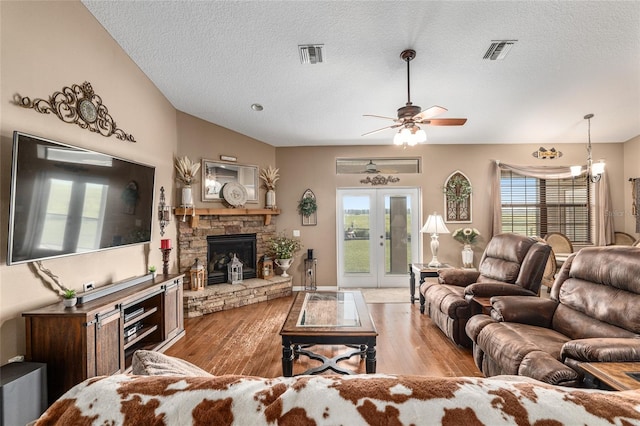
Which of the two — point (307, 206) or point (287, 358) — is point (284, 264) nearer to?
point (307, 206)

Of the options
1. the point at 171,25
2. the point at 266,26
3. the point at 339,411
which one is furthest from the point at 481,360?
the point at 171,25

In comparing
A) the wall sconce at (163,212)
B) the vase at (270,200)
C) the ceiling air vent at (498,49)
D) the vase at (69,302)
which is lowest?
the vase at (69,302)

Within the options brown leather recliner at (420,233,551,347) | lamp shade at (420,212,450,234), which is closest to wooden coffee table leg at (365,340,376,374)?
brown leather recliner at (420,233,551,347)

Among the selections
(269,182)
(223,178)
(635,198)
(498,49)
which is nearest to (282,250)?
(269,182)

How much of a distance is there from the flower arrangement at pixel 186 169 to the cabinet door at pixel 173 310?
5.21 ft

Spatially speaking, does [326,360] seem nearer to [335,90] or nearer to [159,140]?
[335,90]

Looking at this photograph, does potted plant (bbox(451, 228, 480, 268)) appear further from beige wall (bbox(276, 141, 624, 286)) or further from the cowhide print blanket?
the cowhide print blanket

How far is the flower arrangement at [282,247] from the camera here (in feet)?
17.4

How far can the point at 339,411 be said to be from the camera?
2.22 ft

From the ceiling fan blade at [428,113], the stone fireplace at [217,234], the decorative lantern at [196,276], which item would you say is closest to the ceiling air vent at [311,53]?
the ceiling fan blade at [428,113]

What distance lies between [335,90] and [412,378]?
12.0ft

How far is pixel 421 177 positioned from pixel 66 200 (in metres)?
5.09

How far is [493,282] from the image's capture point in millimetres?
3256

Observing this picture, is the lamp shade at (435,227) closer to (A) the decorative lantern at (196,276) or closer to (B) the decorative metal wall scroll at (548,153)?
(B) the decorative metal wall scroll at (548,153)
